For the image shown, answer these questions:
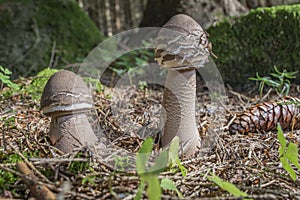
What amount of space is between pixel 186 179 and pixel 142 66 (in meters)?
3.39

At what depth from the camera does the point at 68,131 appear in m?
2.09

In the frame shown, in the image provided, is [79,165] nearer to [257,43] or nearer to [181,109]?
[181,109]

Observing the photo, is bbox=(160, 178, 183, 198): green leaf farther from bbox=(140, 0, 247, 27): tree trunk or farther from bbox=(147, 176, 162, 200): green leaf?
bbox=(140, 0, 247, 27): tree trunk

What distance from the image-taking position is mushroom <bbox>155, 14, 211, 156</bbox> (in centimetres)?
212

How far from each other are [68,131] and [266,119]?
148 centimetres

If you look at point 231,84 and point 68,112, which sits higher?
point 68,112

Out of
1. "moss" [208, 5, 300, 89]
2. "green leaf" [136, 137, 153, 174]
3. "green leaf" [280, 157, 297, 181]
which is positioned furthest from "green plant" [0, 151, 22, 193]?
"moss" [208, 5, 300, 89]

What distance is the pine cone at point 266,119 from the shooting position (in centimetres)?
262

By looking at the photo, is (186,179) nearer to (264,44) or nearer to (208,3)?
(264,44)

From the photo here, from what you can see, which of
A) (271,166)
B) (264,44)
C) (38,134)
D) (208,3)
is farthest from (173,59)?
(208,3)

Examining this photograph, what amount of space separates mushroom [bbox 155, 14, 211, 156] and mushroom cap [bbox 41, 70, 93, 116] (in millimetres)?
538

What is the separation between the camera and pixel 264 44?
403cm

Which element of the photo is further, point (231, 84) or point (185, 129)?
point (231, 84)

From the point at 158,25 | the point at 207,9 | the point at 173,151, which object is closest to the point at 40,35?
the point at 158,25
